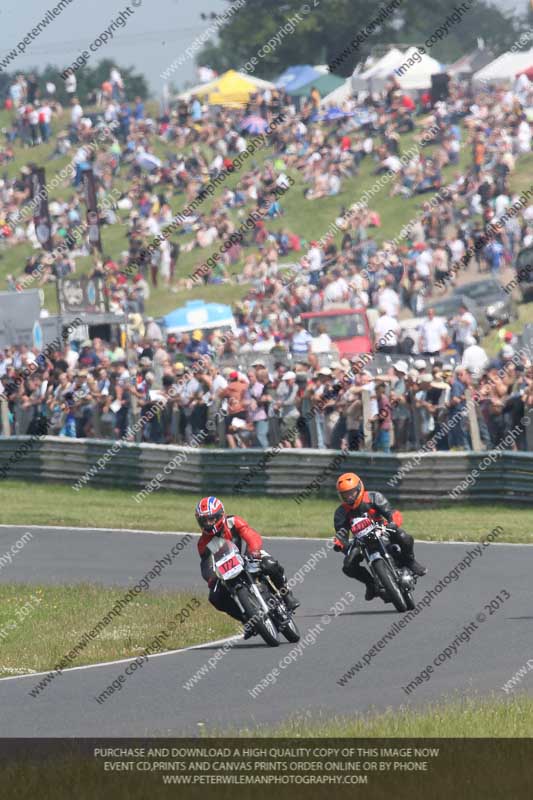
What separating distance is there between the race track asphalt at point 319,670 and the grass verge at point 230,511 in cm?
184

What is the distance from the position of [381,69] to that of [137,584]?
42.3 m

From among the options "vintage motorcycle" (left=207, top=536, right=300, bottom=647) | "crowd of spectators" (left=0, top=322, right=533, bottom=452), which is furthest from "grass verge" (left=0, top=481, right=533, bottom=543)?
"vintage motorcycle" (left=207, top=536, right=300, bottom=647)

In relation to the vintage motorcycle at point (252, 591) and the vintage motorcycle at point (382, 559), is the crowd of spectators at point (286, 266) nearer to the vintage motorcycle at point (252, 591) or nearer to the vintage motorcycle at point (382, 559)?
the vintage motorcycle at point (382, 559)

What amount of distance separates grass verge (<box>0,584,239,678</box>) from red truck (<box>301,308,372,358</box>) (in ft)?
44.7

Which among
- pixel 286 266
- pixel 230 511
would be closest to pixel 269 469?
pixel 230 511

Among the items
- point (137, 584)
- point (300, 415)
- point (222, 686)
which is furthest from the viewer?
point (300, 415)

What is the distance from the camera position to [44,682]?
1256 cm

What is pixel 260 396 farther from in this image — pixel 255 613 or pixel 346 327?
pixel 255 613

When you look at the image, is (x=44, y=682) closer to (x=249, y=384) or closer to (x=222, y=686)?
(x=222, y=686)

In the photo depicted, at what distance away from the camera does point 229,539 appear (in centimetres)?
1322

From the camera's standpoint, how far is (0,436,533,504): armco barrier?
21.6m

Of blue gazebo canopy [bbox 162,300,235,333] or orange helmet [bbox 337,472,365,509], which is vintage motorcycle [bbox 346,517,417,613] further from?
blue gazebo canopy [bbox 162,300,235,333]

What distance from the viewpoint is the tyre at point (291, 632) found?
13.4 meters
